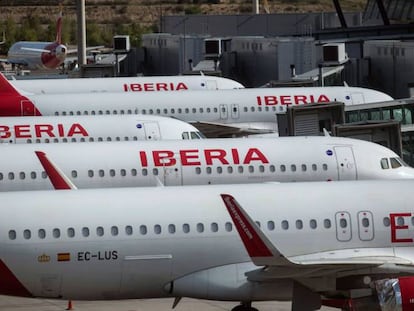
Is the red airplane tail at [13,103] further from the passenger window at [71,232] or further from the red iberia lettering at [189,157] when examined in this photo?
the passenger window at [71,232]

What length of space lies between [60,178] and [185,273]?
17.6 ft

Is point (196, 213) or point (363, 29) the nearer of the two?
point (196, 213)

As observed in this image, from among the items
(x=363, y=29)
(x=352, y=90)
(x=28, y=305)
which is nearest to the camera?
(x=28, y=305)

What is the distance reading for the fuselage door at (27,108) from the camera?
180ft

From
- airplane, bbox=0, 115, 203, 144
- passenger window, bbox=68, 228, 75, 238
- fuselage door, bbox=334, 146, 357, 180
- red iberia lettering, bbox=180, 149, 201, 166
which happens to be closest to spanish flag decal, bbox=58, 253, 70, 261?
passenger window, bbox=68, 228, 75, 238

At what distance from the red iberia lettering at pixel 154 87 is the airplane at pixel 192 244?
126ft

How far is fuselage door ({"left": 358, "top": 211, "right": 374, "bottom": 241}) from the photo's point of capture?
27.8 m

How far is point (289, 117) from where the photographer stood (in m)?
49.0

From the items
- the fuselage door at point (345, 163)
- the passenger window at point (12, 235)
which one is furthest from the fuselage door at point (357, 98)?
the passenger window at point (12, 235)

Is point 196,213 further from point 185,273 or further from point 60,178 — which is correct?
point 60,178

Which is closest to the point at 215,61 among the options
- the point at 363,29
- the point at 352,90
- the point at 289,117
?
the point at 363,29

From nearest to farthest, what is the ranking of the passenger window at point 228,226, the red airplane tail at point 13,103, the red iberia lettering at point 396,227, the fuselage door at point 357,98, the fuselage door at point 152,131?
1. the passenger window at point 228,226
2. the red iberia lettering at point 396,227
3. the fuselage door at point 152,131
4. the red airplane tail at point 13,103
5. the fuselage door at point 357,98

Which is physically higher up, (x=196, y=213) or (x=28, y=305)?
(x=196, y=213)

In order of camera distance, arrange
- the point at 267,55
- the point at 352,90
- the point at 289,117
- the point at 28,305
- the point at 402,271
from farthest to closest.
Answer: the point at 267,55, the point at 352,90, the point at 289,117, the point at 28,305, the point at 402,271
